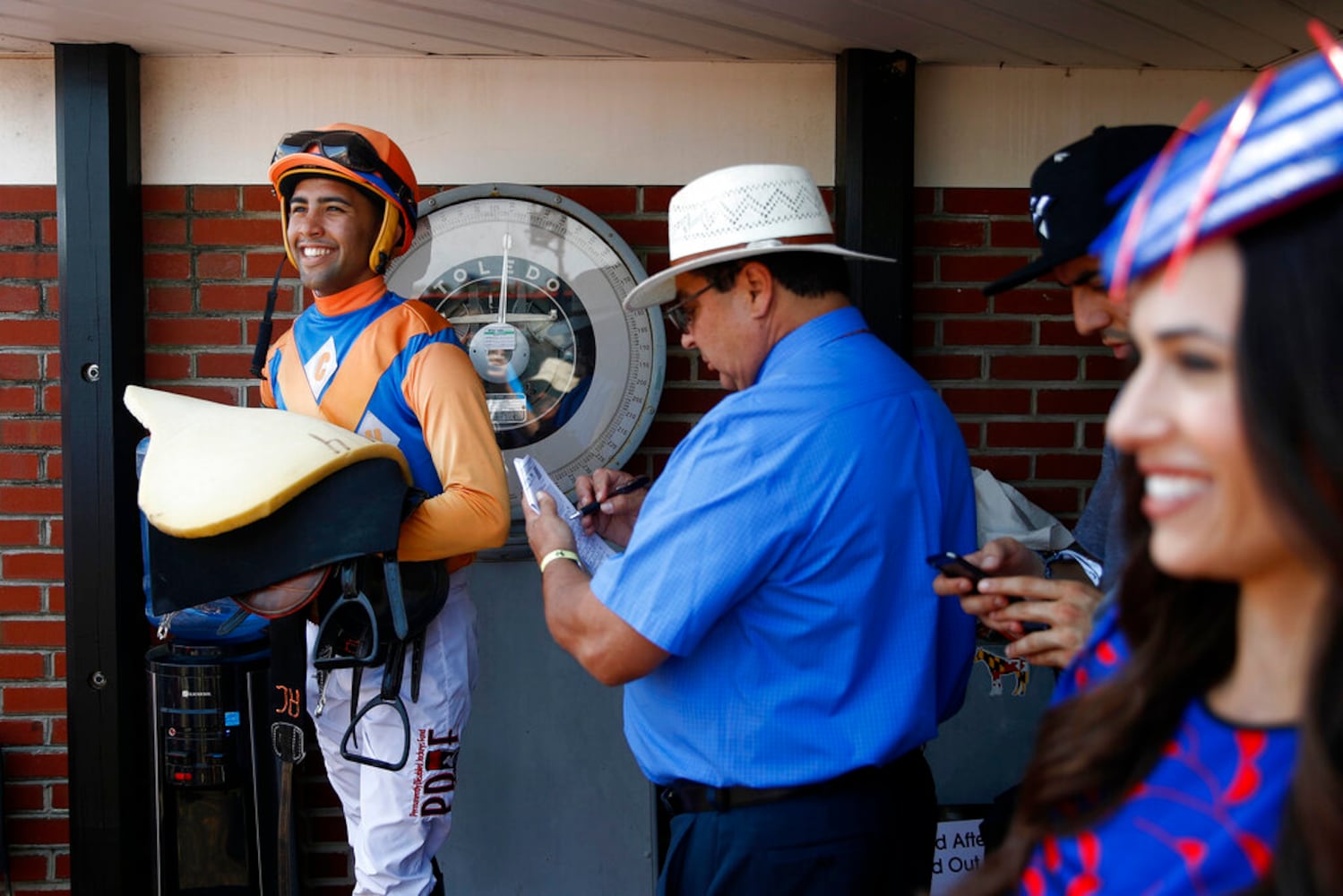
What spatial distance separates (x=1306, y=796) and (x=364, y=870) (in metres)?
2.16

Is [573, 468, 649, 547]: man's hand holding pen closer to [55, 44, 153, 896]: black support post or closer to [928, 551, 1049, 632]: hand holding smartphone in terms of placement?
[928, 551, 1049, 632]: hand holding smartphone

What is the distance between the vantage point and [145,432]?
303cm

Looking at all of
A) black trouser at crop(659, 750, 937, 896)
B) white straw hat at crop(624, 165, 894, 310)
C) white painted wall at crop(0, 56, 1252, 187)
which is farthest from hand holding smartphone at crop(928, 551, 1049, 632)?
white painted wall at crop(0, 56, 1252, 187)

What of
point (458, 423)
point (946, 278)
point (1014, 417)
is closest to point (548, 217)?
point (458, 423)

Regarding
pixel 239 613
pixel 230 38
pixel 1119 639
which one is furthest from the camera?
pixel 230 38

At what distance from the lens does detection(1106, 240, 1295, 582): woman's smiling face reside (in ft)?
2.33

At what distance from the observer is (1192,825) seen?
80 cm

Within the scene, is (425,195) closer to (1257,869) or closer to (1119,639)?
(1119,639)

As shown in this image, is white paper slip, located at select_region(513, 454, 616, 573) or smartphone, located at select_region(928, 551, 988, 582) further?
white paper slip, located at select_region(513, 454, 616, 573)

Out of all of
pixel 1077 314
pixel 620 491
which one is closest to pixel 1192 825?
pixel 1077 314

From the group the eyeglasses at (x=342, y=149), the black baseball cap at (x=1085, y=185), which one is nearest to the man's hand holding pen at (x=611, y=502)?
the eyeglasses at (x=342, y=149)

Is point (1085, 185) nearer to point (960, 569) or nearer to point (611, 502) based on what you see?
point (960, 569)

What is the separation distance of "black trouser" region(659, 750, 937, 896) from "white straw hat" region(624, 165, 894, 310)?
861 mm

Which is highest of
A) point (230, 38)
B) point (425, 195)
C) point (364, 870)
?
point (230, 38)
